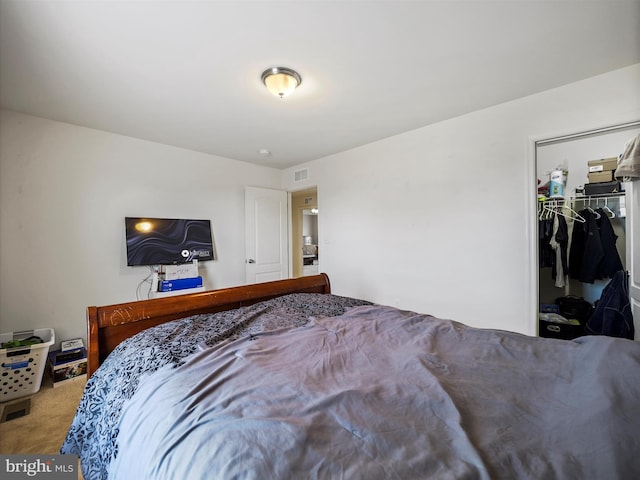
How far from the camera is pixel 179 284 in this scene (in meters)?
3.23

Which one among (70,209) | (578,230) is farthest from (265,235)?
(578,230)

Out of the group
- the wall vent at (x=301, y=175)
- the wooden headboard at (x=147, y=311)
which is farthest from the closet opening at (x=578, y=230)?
the wall vent at (x=301, y=175)

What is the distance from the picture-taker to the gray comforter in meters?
0.60

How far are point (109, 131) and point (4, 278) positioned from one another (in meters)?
1.75

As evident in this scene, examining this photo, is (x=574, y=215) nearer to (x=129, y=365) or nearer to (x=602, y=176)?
(x=602, y=176)

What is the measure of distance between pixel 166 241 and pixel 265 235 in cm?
144

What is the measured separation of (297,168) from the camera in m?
4.48

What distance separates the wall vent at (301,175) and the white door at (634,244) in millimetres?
3488

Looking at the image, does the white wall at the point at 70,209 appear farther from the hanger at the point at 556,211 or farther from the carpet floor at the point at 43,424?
the hanger at the point at 556,211

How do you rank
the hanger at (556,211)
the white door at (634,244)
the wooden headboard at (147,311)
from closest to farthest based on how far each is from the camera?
the wooden headboard at (147,311), the white door at (634,244), the hanger at (556,211)

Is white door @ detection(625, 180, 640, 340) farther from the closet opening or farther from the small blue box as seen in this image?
the small blue box

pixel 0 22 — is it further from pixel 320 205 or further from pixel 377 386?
pixel 320 205

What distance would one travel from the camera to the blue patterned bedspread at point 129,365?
1030 mm

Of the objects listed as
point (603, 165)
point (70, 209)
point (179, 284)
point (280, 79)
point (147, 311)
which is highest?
point (280, 79)
